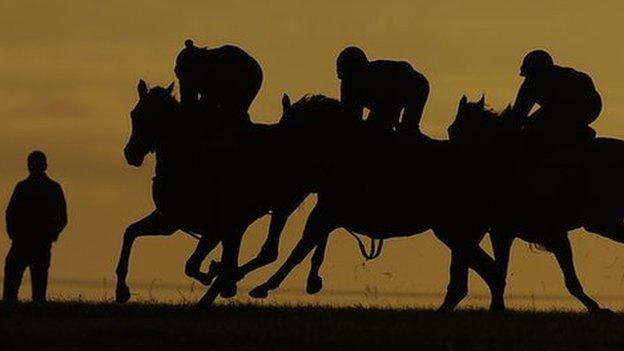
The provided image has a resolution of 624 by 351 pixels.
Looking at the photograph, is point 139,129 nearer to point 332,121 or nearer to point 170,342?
point 332,121

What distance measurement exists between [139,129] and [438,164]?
3.13 meters

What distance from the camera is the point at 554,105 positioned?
20156 mm

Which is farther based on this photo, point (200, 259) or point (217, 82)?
point (217, 82)

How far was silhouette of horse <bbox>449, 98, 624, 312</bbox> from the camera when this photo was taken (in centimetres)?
2011

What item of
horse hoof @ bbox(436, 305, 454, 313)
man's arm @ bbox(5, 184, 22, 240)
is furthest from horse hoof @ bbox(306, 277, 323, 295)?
A: man's arm @ bbox(5, 184, 22, 240)

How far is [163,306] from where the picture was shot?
1881 cm

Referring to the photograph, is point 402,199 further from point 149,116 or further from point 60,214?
point 60,214

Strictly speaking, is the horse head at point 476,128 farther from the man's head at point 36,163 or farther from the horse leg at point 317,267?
the man's head at point 36,163

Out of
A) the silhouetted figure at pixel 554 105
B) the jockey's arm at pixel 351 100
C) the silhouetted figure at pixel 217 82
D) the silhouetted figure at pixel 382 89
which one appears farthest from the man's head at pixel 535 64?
the silhouetted figure at pixel 217 82

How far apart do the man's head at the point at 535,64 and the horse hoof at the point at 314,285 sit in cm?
314

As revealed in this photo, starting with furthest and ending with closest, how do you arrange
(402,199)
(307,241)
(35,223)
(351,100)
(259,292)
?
(35,223)
(402,199)
(307,241)
(351,100)
(259,292)

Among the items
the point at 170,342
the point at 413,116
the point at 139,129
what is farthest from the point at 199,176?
the point at 170,342

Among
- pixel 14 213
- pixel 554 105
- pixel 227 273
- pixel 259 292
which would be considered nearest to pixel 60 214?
pixel 14 213

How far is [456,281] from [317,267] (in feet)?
4.84
